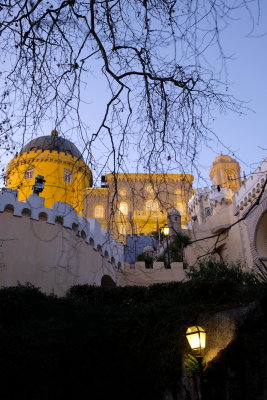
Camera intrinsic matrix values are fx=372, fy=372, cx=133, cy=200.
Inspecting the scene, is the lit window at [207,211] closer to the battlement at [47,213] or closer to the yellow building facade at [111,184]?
the battlement at [47,213]

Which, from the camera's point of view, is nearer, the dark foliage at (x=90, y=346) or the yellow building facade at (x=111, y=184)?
the yellow building facade at (x=111, y=184)

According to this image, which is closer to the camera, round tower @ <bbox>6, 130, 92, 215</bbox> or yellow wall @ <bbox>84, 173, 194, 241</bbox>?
yellow wall @ <bbox>84, 173, 194, 241</bbox>

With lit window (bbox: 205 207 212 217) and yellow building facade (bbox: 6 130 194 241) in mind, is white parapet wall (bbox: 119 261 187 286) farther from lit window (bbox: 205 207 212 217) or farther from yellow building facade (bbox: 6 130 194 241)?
lit window (bbox: 205 207 212 217)

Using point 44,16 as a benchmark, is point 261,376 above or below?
below

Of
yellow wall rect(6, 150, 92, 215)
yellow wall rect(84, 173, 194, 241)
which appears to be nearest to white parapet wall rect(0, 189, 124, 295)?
yellow wall rect(6, 150, 92, 215)

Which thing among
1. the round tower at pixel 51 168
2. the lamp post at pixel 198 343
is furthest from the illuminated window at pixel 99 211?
the lamp post at pixel 198 343

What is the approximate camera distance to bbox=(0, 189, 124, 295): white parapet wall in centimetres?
1284

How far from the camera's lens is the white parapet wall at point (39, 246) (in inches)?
505

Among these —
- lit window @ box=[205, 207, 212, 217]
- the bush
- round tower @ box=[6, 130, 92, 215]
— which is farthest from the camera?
lit window @ box=[205, 207, 212, 217]

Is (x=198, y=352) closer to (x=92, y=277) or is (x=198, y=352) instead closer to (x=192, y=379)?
(x=192, y=379)

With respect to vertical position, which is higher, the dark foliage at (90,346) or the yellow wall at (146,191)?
the yellow wall at (146,191)

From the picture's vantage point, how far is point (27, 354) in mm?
8219

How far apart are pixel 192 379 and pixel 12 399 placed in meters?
3.69

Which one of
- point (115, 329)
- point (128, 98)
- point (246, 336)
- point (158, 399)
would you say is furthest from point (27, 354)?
point (128, 98)
